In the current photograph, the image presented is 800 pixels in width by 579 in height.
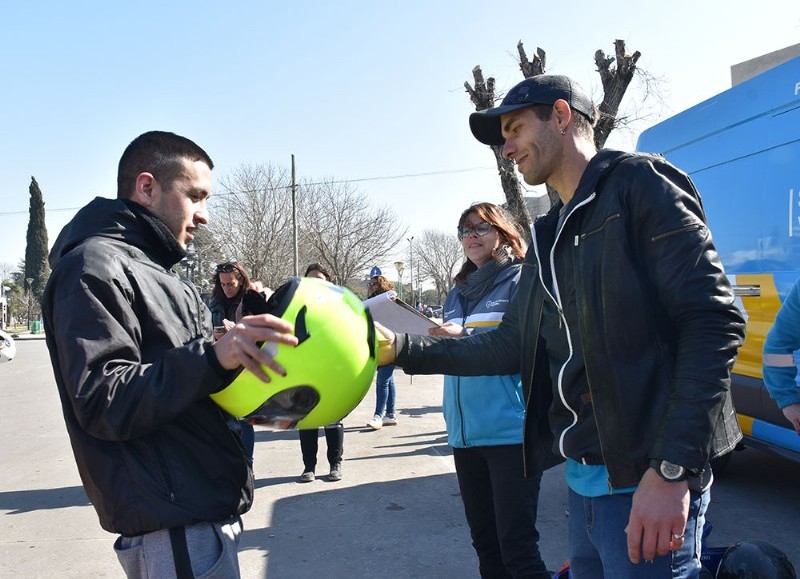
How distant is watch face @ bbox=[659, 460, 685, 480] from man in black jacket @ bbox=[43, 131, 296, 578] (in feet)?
3.28

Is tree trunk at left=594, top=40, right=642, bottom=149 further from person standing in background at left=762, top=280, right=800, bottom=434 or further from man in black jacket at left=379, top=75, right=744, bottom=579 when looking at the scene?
man in black jacket at left=379, top=75, right=744, bottom=579

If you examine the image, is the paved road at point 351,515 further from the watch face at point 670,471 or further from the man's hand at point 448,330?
the watch face at point 670,471

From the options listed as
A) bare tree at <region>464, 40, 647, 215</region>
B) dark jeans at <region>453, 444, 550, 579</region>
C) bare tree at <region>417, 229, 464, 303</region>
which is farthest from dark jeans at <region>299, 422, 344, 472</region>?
bare tree at <region>417, 229, 464, 303</region>

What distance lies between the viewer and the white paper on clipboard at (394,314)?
2.62 meters

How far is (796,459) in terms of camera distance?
408 cm

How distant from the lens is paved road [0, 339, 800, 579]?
4.10m

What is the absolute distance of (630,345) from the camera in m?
1.68

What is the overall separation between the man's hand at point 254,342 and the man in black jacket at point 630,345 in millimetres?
841

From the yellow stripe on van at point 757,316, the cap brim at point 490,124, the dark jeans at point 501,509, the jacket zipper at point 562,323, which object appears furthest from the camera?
the yellow stripe on van at point 757,316

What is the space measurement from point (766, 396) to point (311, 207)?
1169 inches

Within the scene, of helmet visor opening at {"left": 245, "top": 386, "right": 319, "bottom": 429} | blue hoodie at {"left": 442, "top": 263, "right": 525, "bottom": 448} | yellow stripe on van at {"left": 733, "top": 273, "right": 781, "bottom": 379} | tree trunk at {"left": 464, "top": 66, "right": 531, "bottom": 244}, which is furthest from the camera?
tree trunk at {"left": 464, "top": 66, "right": 531, "bottom": 244}

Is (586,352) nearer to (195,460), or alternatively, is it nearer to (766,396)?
(195,460)

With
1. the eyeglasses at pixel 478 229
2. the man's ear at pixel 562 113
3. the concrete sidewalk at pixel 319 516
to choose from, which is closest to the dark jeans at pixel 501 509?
the concrete sidewalk at pixel 319 516

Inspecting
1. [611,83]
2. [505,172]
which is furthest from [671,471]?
[611,83]
